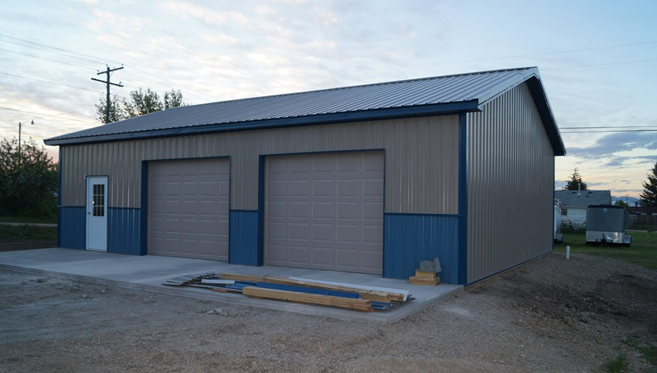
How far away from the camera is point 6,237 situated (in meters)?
19.3

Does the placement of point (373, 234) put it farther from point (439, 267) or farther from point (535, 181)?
point (535, 181)

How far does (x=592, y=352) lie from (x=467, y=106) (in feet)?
14.4

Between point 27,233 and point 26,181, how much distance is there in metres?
9.81

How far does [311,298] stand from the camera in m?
7.79

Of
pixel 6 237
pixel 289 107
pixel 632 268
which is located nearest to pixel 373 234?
pixel 289 107

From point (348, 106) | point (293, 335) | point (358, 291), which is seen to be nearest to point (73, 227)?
point (348, 106)

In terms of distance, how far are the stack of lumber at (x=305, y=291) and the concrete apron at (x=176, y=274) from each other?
11 cm

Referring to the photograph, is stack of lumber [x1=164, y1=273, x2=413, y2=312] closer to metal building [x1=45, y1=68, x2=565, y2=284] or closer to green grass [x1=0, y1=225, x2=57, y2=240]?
metal building [x1=45, y1=68, x2=565, y2=284]

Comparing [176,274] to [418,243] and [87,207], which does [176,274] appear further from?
[87,207]

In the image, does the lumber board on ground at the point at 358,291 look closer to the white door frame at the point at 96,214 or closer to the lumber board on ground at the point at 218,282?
the lumber board on ground at the point at 218,282

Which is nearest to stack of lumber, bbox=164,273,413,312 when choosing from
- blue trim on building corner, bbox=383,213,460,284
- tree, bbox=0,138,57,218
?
blue trim on building corner, bbox=383,213,460,284

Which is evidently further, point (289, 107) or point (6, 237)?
point (6, 237)

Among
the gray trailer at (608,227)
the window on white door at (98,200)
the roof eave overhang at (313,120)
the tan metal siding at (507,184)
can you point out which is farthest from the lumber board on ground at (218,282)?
the gray trailer at (608,227)

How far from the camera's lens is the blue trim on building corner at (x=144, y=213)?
1405cm
